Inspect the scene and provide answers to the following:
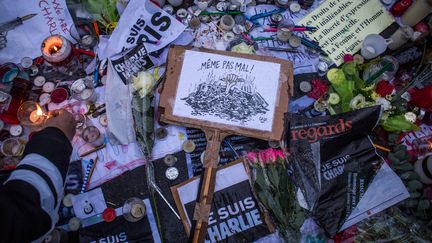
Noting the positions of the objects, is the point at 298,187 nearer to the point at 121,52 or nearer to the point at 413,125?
the point at 413,125

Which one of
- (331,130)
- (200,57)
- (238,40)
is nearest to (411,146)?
(331,130)

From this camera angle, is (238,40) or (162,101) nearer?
(162,101)

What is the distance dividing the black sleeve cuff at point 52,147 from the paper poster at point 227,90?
0.55 m

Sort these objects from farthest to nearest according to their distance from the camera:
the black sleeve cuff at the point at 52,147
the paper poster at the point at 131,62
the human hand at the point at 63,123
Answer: the paper poster at the point at 131,62
the human hand at the point at 63,123
the black sleeve cuff at the point at 52,147

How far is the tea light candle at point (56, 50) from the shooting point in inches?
68.9

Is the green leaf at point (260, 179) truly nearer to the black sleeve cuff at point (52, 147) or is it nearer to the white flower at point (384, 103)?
the white flower at point (384, 103)

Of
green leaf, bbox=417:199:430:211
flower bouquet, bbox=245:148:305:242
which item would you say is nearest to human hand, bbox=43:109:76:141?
flower bouquet, bbox=245:148:305:242

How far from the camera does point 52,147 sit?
1359mm

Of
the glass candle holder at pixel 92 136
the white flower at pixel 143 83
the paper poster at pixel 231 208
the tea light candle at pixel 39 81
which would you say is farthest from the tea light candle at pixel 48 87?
the paper poster at pixel 231 208

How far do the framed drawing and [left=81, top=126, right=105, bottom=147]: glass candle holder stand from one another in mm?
353

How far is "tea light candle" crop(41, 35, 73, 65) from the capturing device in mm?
1751

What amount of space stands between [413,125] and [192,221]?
1272mm

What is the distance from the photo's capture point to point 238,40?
190cm

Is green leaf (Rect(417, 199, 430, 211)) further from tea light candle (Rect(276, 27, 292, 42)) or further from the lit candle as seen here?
the lit candle
